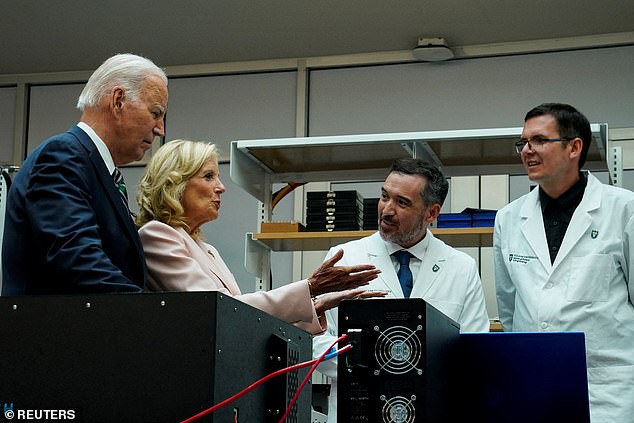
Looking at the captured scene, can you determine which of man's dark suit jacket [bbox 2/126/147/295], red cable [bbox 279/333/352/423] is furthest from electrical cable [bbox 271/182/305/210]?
red cable [bbox 279/333/352/423]

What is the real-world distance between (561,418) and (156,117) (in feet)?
3.38

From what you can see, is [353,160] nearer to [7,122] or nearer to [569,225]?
[569,225]

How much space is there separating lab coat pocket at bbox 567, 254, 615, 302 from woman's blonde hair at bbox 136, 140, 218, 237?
125 centimetres

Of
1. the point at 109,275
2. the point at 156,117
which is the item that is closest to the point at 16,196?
the point at 109,275

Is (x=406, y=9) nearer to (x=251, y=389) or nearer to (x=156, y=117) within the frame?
(x=156, y=117)

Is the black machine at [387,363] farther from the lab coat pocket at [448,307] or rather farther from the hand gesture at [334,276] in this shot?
the lab coat pocket at [448,307]

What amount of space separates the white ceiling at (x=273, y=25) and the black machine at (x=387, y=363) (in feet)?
11.8

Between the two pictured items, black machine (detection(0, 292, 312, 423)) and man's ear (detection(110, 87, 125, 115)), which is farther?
man's ear (detection(110, 87, 125, 115))

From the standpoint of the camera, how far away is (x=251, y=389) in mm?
1394

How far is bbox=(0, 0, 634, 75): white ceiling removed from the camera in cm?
505

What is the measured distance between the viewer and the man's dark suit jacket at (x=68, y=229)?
160 cm

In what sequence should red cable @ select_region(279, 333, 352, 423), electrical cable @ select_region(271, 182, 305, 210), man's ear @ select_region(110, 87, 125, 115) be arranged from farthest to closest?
electrical cable @ select_region(271, 182, 305, 210)
man's ear @ select_region(110, 87, 125, 115)
red cable @ select_region(279, 333, 352, 423)

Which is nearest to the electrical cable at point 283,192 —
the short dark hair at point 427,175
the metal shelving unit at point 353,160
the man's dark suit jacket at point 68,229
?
the metal shelving unit at point 353,160

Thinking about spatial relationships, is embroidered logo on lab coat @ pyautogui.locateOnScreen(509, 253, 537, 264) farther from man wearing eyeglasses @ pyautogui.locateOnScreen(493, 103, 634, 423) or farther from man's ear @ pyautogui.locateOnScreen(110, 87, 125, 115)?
man's ear @ pyautogui.locateOnScreen(110, 87, 125, 115)
